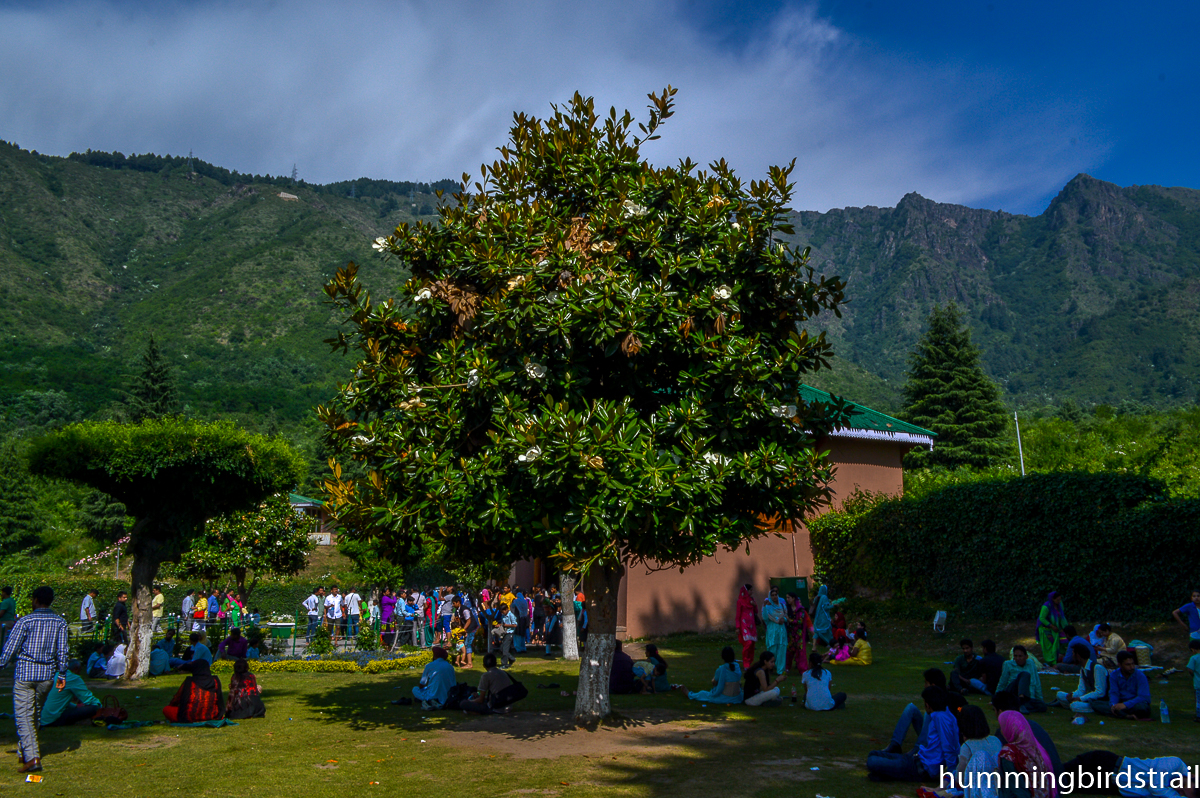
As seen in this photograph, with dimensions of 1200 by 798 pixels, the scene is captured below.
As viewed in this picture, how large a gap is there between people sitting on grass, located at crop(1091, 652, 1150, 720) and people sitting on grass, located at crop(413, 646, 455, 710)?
9.59 meters

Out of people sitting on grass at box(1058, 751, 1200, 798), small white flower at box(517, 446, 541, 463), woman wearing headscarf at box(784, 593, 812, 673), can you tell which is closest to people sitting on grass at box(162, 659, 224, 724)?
small white flower at box(517, 446, 541, 463)

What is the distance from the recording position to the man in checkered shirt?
28.1 feet

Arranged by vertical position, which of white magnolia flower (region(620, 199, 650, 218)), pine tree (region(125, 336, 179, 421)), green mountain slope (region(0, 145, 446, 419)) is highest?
green mountain slope (region(0, 145, 446, 419))

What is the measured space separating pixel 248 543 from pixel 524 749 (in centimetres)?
2325

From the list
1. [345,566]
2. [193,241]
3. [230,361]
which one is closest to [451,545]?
[345,566]

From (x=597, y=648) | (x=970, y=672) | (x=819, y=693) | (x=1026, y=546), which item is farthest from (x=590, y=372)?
(x=1026, y=546)

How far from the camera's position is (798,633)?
1576cm

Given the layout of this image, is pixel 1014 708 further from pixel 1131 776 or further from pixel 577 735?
Answer: pixel 577 735

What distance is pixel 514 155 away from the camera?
431 inches

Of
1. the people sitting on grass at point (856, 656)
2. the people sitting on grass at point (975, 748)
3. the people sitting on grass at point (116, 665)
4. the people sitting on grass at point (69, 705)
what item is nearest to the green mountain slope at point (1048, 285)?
the people sitting on grass at point (856, 656)

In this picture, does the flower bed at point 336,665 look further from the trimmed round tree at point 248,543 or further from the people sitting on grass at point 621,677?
the trimmed round tree at point 248,543

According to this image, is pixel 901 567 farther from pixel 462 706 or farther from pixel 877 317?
pixel 877 317

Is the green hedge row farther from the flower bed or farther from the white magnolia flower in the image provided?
the white magnolia flower

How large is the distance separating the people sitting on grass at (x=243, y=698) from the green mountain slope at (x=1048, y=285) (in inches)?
3833
